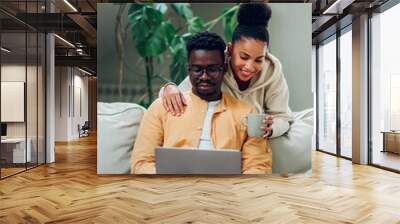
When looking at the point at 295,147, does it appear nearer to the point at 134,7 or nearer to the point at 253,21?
the point at 253,21

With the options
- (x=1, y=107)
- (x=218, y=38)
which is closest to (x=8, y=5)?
(x=1, y=107)

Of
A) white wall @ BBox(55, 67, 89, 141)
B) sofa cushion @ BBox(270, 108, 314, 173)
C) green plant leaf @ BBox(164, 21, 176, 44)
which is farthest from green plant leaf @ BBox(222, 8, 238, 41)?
white wall @ BBox(55, 67, 89, 141)

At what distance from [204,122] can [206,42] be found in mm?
1338

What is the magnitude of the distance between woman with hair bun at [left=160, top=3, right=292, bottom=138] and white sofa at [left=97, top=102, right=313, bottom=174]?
208 millimetres

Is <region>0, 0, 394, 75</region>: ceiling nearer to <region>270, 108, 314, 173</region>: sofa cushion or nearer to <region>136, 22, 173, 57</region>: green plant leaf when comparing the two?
<region>136, 22, 173, 57</region>: green plant leaf

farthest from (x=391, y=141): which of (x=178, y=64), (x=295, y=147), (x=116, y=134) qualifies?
(x=116, y=134)

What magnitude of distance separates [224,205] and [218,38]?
3012 mm

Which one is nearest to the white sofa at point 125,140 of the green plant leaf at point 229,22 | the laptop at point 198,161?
the laptop at point 198,161

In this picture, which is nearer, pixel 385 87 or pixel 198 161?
pixel 198 161

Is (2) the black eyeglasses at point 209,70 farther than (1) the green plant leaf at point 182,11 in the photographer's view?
No

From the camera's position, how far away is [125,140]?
21.8 feet

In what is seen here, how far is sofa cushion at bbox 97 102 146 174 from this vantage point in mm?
6613

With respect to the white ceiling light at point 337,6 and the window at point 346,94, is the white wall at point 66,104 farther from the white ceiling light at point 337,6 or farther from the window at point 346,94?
the white ceiling light at point 337,6

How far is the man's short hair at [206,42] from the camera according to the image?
21.5 ft
